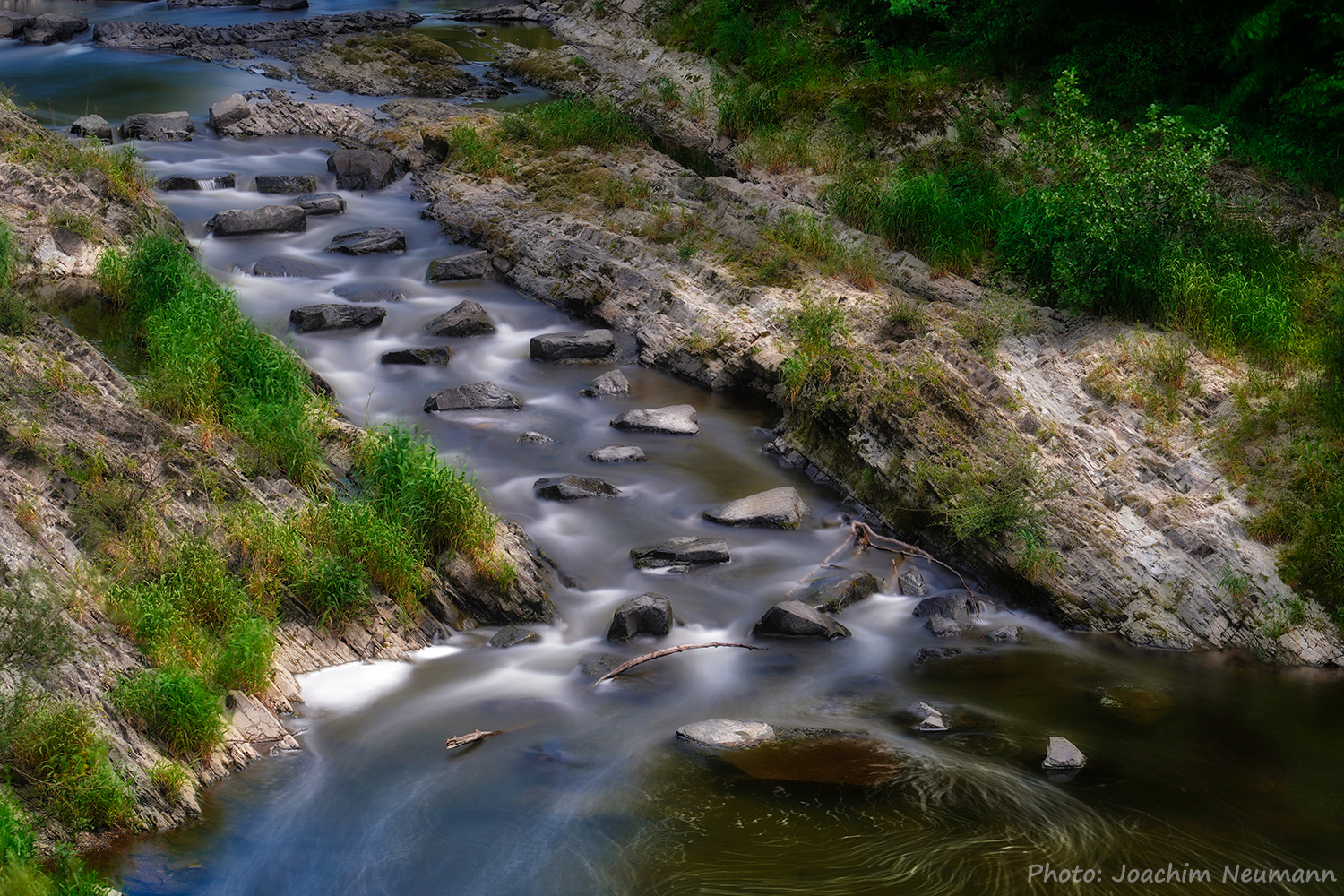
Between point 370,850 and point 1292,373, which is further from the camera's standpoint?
point 1292,373

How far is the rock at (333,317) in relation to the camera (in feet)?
46.7

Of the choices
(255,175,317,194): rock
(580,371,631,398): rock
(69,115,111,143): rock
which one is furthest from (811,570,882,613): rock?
(69,115,111,143): rock

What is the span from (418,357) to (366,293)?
7.07 ft

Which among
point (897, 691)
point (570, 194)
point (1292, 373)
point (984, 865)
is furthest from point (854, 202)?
point (984, 865)

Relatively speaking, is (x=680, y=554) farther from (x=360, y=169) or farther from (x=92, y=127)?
(x=92, y=127)

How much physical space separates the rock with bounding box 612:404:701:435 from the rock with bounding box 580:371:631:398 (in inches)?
26.4

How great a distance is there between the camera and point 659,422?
41.9 ft

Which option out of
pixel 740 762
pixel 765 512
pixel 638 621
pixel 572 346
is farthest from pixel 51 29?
pixel 740 762

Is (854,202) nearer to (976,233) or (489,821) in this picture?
(976,233)

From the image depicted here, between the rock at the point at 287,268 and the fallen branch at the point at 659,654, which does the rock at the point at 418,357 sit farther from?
the fallen branch at the point at 659,654

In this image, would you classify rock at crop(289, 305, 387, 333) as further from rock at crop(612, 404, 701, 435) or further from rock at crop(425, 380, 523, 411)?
rock at crop(612, 404, 701, 435)

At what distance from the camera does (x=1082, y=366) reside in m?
11.6

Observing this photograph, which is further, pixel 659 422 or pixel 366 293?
pixel 366 293

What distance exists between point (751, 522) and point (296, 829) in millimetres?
5486
